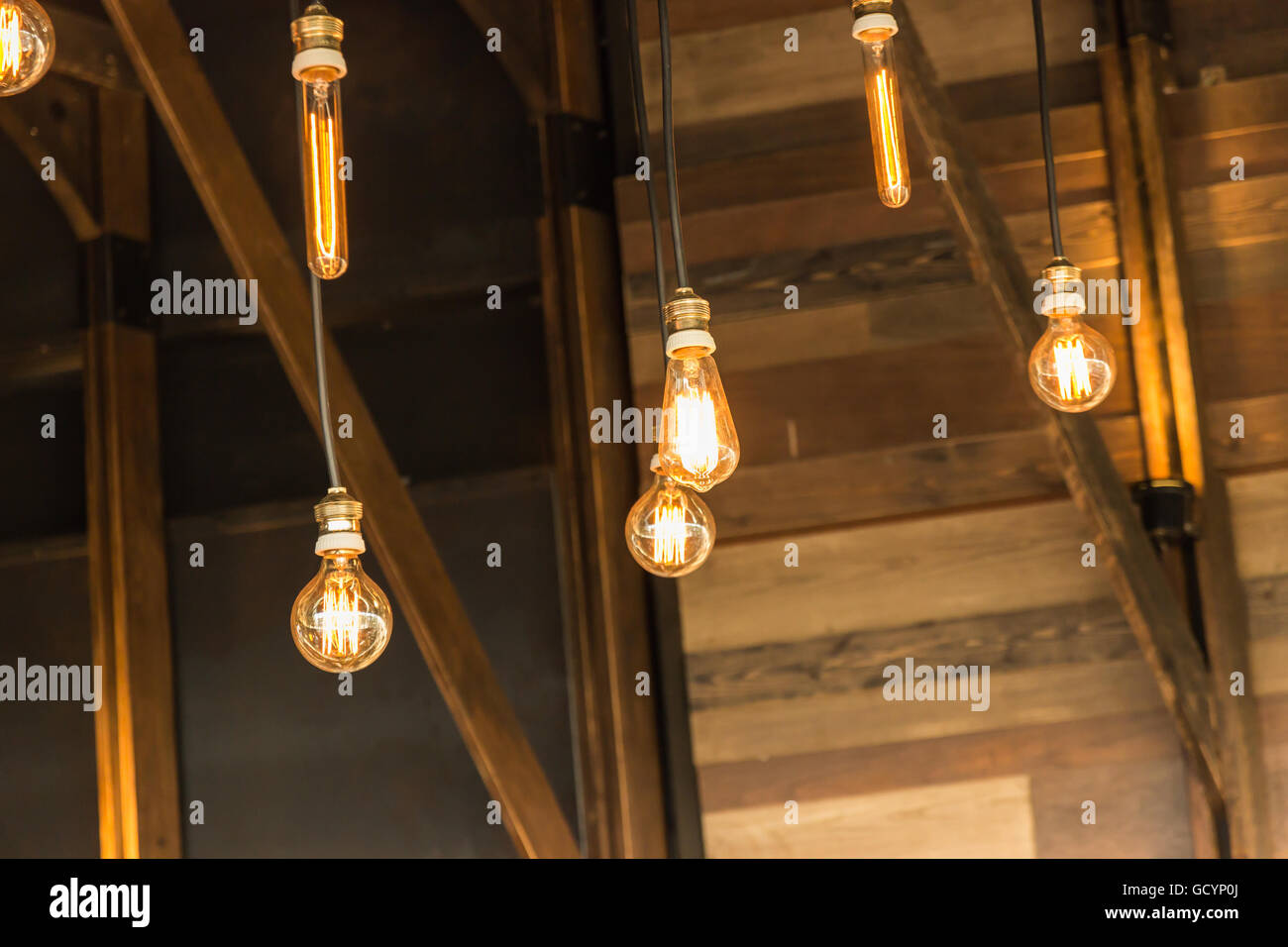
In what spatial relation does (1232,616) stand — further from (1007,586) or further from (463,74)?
(463,74)

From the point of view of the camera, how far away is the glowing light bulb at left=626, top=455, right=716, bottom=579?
2629mm

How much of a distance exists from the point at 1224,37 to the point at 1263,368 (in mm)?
1139

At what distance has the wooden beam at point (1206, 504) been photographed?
4.36m

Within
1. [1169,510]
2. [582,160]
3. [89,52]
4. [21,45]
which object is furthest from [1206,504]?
[89,52]

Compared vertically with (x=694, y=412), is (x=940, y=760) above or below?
below

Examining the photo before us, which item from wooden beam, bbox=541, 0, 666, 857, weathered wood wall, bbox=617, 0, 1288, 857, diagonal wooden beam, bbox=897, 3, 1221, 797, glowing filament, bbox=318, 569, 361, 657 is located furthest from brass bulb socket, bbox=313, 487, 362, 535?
wooden beam, bbox=541, 0, 666, 857

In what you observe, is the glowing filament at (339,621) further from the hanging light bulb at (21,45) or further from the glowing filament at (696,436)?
the hanging light bulb at (21,45)

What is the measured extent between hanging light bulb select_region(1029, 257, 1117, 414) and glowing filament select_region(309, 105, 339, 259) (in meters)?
1.55

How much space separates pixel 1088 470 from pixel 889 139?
2.17 metres

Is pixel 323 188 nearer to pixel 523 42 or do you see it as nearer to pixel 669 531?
pixel 669 531

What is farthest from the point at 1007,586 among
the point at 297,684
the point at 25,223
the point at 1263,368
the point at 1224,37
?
the point at 25,223

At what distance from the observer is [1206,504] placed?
457cm

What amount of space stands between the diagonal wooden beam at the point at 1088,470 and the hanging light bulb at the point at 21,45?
2.52 metres

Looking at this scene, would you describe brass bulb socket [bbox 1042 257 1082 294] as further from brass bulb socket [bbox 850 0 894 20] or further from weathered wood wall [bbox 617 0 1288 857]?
weathered wood wall [bbox 617 0 1288 857]
